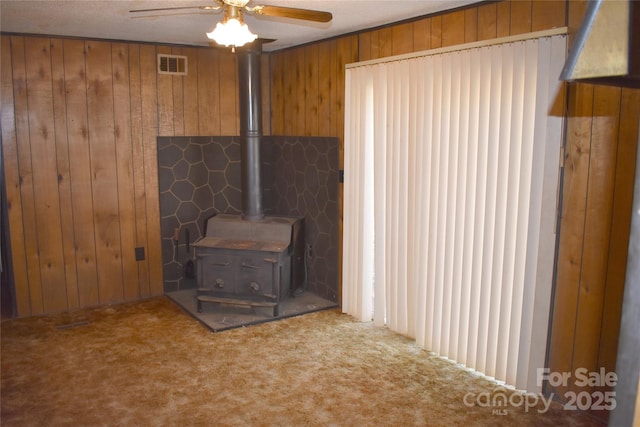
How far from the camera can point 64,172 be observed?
14.3 feet

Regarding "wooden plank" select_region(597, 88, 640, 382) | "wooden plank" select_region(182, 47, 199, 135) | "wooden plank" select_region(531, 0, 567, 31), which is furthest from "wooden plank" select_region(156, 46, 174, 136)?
"wooden plank" select_region(597, 88, 640, 382)

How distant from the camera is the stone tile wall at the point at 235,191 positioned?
15.2 feet

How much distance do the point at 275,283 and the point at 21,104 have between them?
7.76 ft

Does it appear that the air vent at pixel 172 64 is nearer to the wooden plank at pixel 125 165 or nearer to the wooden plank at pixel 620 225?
the wooden plank at pixel 125 165

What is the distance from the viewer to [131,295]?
4.80m

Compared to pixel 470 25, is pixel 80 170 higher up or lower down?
lower down

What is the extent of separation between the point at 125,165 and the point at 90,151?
0.98ft

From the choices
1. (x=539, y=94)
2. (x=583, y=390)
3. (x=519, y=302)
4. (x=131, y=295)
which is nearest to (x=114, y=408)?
(x=131, y=295)

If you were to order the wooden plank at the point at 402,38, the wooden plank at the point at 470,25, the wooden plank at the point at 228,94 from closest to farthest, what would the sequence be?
the wooden plank at the point at 470,25
the wooden plank at the point at 402,38
the wooden plank at the point at 228,94

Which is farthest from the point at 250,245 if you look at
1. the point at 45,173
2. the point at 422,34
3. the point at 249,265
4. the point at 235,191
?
the point at 422,34

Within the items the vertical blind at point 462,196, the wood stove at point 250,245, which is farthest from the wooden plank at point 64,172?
the vertical blind at point 462,196

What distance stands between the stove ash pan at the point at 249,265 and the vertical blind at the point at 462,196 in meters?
0.62

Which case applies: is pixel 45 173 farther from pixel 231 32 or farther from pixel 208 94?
pixel 231 32

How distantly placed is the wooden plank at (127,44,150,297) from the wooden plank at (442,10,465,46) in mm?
2583
